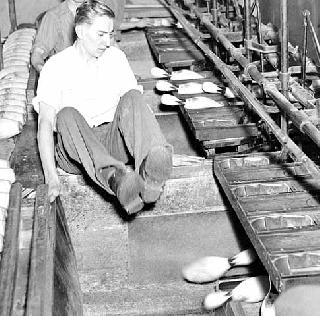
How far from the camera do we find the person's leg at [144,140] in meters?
2.95

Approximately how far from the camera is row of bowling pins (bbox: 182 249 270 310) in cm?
315

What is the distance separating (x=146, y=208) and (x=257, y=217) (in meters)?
1.28

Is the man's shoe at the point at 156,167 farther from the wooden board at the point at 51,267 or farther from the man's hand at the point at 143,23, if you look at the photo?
the man's hand at the point at 143,23

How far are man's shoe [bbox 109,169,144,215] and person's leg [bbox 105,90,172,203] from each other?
0.03 m

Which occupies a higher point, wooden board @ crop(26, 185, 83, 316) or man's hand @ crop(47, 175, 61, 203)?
man's hand @ crop(47, 175, 61, 203)

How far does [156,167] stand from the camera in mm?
2938

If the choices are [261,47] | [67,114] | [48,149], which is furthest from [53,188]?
[261,47]

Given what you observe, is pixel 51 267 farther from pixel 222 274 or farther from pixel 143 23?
pixel 143 23

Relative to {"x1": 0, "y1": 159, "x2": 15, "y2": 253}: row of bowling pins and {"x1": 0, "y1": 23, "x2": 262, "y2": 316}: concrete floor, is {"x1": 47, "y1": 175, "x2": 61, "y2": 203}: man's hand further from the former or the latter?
{"x1": 0, "y1": 23, "x2": 262, "y2": 316}: concrete floor

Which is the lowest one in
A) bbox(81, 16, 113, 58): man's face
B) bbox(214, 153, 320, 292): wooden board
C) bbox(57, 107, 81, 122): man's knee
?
bbox(214, 153, 320, 292): wooden board

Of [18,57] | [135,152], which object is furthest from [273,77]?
[18,57]

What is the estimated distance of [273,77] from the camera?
158 inches

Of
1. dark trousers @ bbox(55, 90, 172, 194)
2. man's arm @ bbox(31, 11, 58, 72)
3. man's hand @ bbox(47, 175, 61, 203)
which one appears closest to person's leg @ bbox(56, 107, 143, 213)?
dark trousers @ bbox(55, 90, 172, 194)

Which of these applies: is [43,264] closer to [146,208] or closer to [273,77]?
[146,208]
